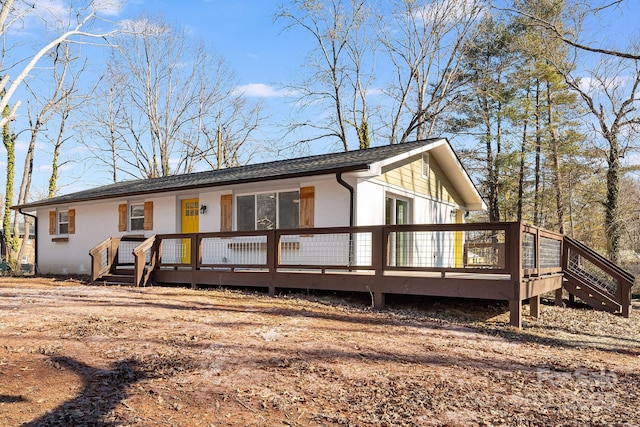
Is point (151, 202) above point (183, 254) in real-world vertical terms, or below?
above

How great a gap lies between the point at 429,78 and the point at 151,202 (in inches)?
612

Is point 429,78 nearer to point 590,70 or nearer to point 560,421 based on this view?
point 590,70

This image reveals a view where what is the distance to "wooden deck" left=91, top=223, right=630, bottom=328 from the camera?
7141 millimetres

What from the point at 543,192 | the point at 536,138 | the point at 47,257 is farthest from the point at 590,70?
the point at 47,257

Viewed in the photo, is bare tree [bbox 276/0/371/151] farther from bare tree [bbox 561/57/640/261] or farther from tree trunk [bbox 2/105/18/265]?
tree trunk [bbox 2/105/18/265]

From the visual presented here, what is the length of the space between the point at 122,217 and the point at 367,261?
323 inches

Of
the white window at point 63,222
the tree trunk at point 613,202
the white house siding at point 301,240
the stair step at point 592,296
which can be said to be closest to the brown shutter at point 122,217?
the white window at point 63,222

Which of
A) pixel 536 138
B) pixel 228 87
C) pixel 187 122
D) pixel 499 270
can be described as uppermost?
pixel 228 87

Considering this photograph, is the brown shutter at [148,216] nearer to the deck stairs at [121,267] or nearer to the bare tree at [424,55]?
the deck stairs at [121,267]

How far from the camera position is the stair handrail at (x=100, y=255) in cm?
1082

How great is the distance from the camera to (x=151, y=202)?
13062 millimetres

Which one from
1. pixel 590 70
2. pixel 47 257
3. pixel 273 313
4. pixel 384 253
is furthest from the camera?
Result: pixel 590 70

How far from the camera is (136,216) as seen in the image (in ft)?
44.8

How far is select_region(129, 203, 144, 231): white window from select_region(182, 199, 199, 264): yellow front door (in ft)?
5.57
